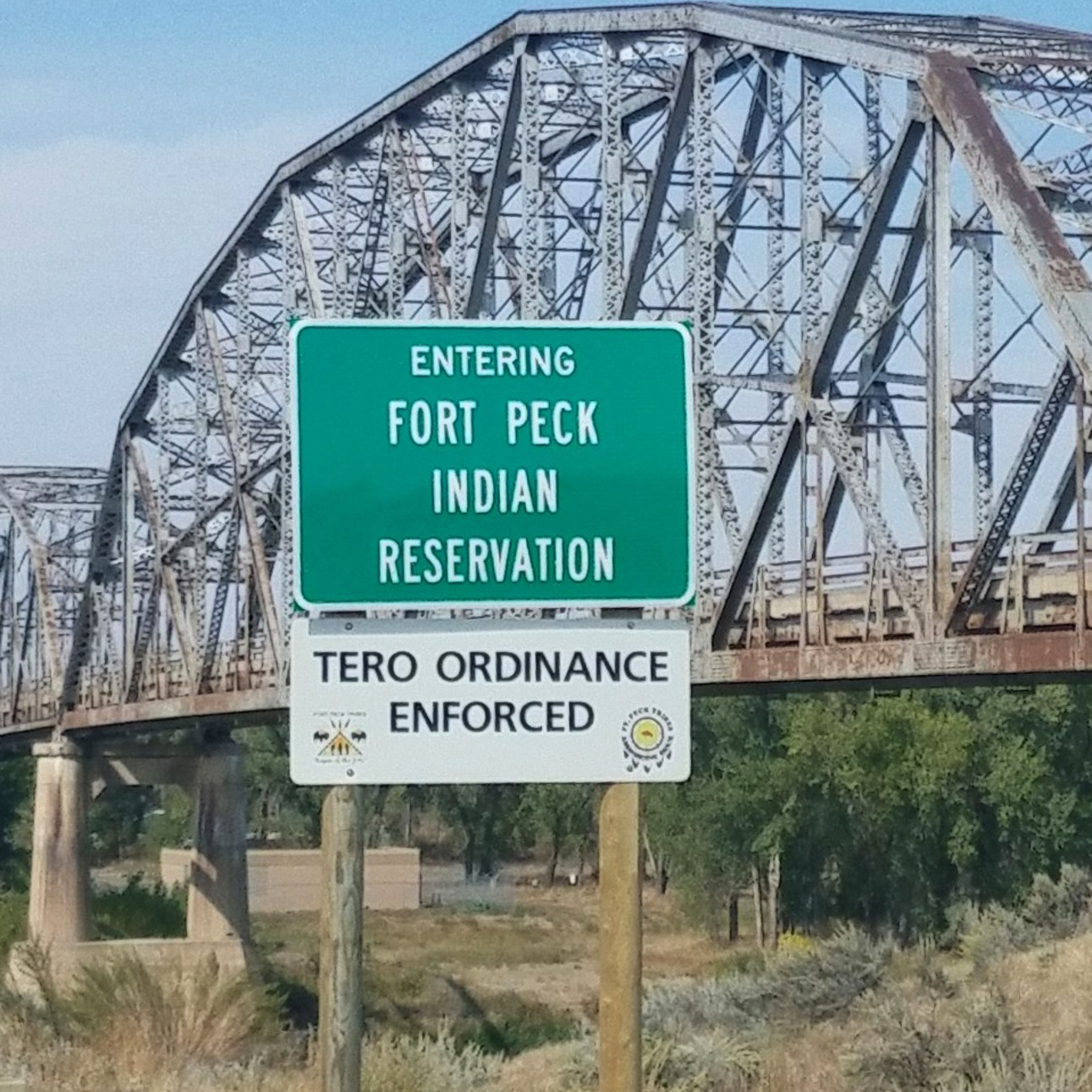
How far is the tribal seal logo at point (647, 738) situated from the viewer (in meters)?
6.67

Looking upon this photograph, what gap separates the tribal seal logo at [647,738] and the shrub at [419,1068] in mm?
8552

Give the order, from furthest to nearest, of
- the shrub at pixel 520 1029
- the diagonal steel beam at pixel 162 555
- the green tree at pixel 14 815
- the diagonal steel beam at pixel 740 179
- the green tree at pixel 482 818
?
the green tree at pixel 482 818
the green tree at pixel 14 815
the diagonal steel beam at pixel 162 555
the shrub at pixel 520 1029
the diagonal steel beam at pixel 740 179

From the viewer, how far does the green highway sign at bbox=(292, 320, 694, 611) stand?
661 centimetres

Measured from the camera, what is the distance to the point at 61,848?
189 feet

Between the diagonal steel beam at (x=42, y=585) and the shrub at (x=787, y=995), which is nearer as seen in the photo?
the shrub at (x=787, y=995)

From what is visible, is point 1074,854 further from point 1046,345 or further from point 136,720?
point 1046,345

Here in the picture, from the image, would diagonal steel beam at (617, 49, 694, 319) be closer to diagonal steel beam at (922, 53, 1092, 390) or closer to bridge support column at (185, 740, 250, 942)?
diagonal steel beam at (922, 53, 1092, 390)

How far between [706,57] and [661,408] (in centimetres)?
2332

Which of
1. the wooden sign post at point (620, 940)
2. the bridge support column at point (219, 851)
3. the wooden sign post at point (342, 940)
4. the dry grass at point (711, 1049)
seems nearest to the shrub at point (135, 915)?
the bridge support column at point (219, 851)

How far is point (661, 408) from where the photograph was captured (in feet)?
21.7

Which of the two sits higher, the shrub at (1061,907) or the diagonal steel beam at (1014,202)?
the diagonal steel beam at (1014,202)

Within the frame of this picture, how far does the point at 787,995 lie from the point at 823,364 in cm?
642

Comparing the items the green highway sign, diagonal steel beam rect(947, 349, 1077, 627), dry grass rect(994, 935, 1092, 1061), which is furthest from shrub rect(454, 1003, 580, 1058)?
the green highway sign

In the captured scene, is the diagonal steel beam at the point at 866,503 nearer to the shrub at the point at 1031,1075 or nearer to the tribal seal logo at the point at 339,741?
the shrub at the point at 1031,1075
